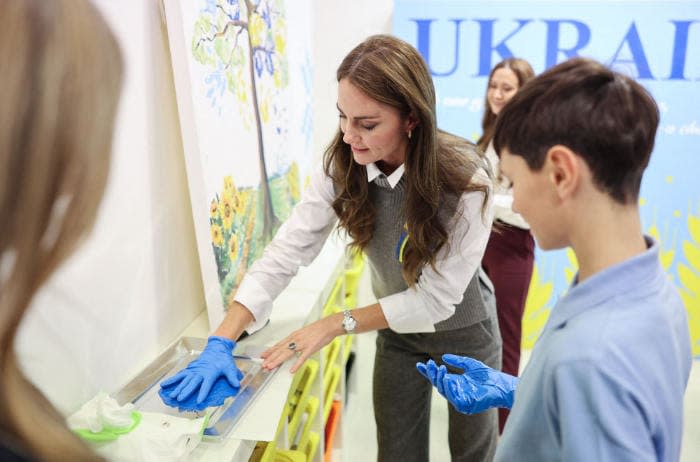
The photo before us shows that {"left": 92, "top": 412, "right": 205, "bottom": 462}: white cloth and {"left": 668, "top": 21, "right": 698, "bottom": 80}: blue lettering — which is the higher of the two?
{"left": 668, "top": 21, "right": 698, "bottom": 80}: blue lettering

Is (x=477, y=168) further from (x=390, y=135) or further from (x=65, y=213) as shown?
(x=65, y=213)

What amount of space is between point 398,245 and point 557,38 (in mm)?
1888

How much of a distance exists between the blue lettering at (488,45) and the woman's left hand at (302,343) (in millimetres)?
1922

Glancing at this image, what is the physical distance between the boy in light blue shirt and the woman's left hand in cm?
62

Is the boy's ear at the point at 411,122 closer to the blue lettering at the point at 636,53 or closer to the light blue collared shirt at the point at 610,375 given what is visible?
the light blue collared shirt at the point at 610,375

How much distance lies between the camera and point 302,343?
133cm

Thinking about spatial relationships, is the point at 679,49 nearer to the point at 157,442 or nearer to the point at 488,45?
the point at 488,45

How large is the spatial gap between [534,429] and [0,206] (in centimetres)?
64

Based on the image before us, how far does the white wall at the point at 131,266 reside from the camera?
0.99m

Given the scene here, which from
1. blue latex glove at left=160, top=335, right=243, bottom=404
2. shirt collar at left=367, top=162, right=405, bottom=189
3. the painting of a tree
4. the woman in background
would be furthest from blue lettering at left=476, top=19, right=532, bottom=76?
blue latex glove at left=160, top=335, right=243, bottom=404

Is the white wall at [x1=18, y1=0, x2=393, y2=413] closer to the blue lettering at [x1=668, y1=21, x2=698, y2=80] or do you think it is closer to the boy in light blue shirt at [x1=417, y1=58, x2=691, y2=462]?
the boy in light blue shirt at [x1=417, y1=58, x2=691, y2=462]

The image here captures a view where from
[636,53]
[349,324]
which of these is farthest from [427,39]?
[349,324]

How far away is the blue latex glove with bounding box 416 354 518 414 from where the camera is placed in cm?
113

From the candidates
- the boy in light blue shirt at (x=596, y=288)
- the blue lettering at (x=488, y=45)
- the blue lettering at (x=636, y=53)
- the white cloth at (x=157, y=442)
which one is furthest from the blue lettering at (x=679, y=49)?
the white cloth at (x=157, y=442)
